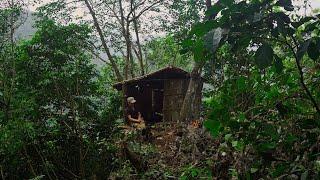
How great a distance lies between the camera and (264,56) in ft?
5.32

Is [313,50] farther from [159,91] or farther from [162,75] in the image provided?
[159,91]

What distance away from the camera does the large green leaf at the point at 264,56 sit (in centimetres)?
162

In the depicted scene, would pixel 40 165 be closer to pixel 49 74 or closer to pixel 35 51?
pixel 49 74

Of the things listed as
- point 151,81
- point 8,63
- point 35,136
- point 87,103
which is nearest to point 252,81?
point 35,136

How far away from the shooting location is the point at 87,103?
9.34 meters

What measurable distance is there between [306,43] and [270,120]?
1333mm

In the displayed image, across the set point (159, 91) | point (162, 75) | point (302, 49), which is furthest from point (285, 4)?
point (159, 91)

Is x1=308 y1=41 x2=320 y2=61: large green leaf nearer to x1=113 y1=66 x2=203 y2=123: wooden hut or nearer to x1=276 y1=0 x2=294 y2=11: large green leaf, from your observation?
x1=276 y1=0 x2=294 y2=11: large green leaf

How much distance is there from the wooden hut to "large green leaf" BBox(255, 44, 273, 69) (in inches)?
466

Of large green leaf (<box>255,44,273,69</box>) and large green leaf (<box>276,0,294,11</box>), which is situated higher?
large green leaf (<box>276,0,294,11</box>)

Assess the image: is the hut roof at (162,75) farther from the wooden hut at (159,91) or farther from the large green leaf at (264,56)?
the large green leaf at (264,56)

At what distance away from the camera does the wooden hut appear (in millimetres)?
14500

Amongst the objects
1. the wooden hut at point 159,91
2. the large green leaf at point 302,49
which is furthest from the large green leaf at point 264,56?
the wooden hut at point 159,91

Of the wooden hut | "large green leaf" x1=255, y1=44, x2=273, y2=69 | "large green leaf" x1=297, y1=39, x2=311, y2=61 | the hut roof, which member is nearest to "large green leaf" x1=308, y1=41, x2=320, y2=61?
"large green leaf" x1=297, y1=39, x2=311, y2=61
